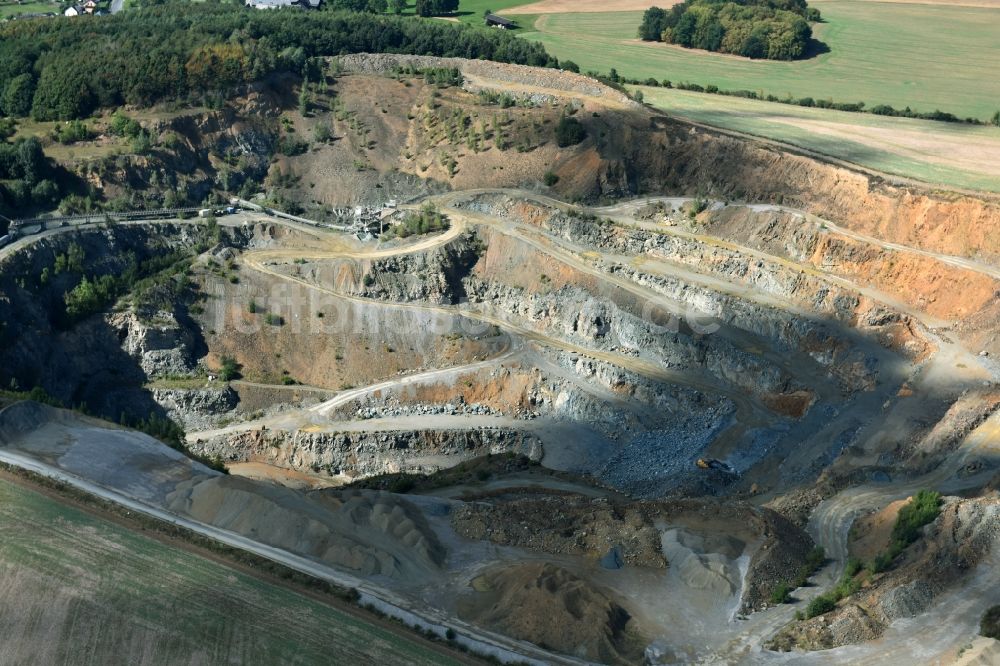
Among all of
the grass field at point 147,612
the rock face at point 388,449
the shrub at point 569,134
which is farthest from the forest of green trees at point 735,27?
the grass field at point 147,612

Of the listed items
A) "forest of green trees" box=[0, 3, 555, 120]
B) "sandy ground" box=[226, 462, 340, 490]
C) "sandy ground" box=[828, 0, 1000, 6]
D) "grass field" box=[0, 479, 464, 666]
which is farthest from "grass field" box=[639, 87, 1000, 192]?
"grass field" box=[0, 479, 464, 666]

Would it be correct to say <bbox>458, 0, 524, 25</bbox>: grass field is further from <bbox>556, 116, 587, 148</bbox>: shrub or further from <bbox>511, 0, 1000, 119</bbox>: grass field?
<bbox>556, 116, 587, 148</bbox>: shrub

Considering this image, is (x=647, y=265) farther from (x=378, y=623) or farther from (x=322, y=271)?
(x=378, y=623)

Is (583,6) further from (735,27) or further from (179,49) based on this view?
(179,49)

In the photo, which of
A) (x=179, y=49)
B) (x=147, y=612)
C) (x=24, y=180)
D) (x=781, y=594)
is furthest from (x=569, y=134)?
(x=147, y=612)

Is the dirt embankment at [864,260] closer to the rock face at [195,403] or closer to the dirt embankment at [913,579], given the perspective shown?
the dirt embankment at [913,579]
